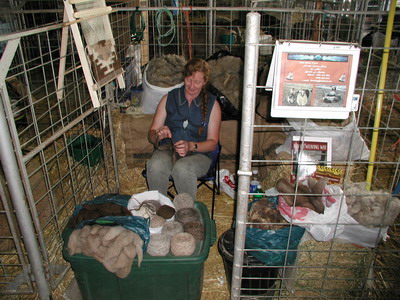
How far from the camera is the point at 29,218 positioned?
1992mm

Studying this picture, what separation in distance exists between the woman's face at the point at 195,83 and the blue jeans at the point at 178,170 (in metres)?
0.52

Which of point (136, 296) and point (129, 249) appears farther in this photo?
point (136, 296)

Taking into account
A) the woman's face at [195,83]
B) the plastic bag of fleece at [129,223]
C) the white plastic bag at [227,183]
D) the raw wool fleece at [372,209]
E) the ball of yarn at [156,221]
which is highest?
the woman's face at [195,83]

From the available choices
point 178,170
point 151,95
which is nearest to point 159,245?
point 178,170

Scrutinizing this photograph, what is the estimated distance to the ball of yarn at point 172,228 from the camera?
2.15 m

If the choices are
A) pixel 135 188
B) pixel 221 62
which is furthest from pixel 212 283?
pixel 221 62

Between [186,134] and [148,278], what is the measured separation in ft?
4.15

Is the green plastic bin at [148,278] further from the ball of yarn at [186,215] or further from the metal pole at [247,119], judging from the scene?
the metal pole at [247,119]

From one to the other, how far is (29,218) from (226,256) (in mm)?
1193

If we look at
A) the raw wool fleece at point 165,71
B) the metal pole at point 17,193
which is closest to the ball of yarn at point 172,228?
the metal pole at point 17,193

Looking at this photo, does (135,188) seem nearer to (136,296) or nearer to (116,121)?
(116,121)

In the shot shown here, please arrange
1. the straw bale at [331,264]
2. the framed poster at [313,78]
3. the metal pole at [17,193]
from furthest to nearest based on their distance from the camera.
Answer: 1. the straw bale at [331,264]
2. the metal pole at [17,193]
3. the framed poster at [313,78]

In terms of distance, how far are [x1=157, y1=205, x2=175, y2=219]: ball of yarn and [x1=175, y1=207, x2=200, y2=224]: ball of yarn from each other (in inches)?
1.7

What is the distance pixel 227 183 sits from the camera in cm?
350
